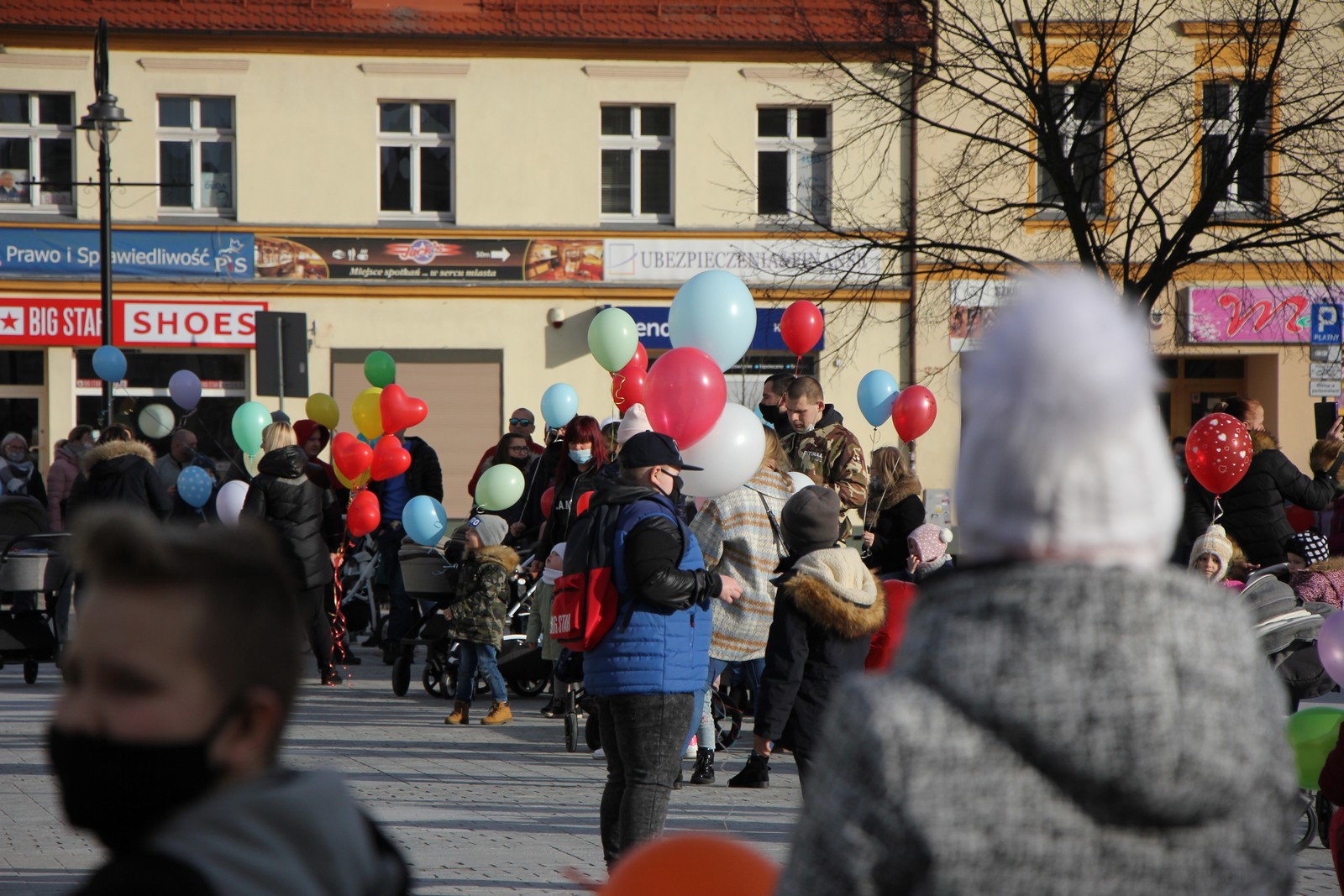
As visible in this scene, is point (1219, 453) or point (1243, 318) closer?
point (1219, 453)

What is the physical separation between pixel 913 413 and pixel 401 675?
437 cm

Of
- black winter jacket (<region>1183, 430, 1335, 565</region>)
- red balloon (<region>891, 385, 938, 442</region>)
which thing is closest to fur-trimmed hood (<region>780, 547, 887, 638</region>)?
black winter jacket (<region>1183, 430, 1335, 565</region>)

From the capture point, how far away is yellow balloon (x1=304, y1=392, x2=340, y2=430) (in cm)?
1688

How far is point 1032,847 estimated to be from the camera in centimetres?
177

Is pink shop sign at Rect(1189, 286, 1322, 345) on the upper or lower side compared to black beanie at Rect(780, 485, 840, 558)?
upper

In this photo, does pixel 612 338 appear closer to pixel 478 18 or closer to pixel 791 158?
pixel 791 158

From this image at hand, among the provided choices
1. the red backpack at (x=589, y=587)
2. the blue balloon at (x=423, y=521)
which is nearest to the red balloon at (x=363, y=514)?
the blue balloon at (x=423, y=521)

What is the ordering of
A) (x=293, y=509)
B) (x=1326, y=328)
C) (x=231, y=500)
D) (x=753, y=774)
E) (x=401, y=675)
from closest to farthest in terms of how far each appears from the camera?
Answer: (x=753, y=774) → (x=293, y=509) → (x=401, y=675) → (x=231, y=500) → (x=1326, y=328)

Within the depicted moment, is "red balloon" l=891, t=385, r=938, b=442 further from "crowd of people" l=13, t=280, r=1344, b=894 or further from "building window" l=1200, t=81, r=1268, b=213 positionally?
"crowd of people" l=13, t=280, r=1344, b=894

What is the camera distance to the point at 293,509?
40.9ft

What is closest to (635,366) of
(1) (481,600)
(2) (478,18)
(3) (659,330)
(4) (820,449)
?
(1) (481,600)

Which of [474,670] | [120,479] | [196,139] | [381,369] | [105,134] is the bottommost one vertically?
[474,670]

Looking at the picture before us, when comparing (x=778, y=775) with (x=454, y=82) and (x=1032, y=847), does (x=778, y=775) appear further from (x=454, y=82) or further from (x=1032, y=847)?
(x=454, y=82)

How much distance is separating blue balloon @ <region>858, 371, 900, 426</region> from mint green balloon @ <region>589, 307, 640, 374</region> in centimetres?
296
